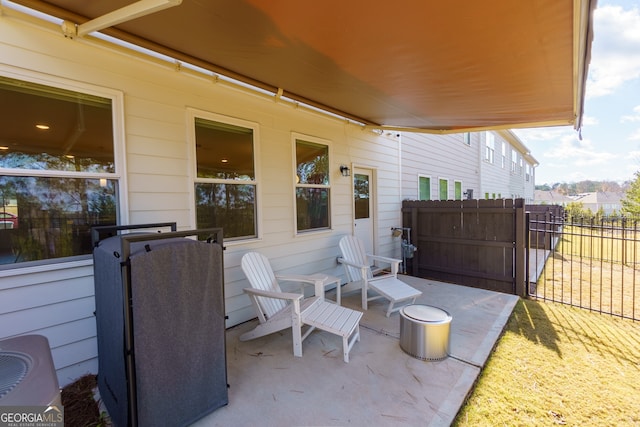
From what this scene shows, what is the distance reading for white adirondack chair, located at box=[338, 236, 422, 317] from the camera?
384 centimetres

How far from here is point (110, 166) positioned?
263cm

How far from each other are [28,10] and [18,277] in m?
2.05

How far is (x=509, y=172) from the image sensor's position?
53.7 feet

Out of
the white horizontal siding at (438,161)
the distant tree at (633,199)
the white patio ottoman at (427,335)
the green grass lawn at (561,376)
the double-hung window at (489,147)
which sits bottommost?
the green grass lawn at (561,376)

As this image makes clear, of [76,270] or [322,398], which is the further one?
[76,270]

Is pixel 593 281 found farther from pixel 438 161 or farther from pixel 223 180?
pixel 223 180

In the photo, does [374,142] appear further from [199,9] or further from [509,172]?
[509,172]

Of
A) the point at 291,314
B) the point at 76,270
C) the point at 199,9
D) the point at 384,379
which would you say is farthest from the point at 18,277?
the point at 384,379

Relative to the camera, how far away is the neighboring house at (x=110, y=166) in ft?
7.34

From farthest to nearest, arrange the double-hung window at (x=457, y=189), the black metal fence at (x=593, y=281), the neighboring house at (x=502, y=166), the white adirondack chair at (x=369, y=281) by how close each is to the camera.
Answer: the neighboring house at (x=502, y=166) → the double-hung window at (x=457, y=189) → the black metal fence at (x=593, y=281) → the white adirondack chair at (x=369, y=281)

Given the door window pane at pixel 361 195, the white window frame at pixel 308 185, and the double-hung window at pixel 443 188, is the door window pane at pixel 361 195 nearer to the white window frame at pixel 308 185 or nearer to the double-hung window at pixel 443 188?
the white window frame at pixel 308 185

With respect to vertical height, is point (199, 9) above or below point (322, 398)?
above

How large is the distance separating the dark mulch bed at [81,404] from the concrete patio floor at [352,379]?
0.83 meters

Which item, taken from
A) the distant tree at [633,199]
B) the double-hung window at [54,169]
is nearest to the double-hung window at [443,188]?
the double-hung window at [54,169]
